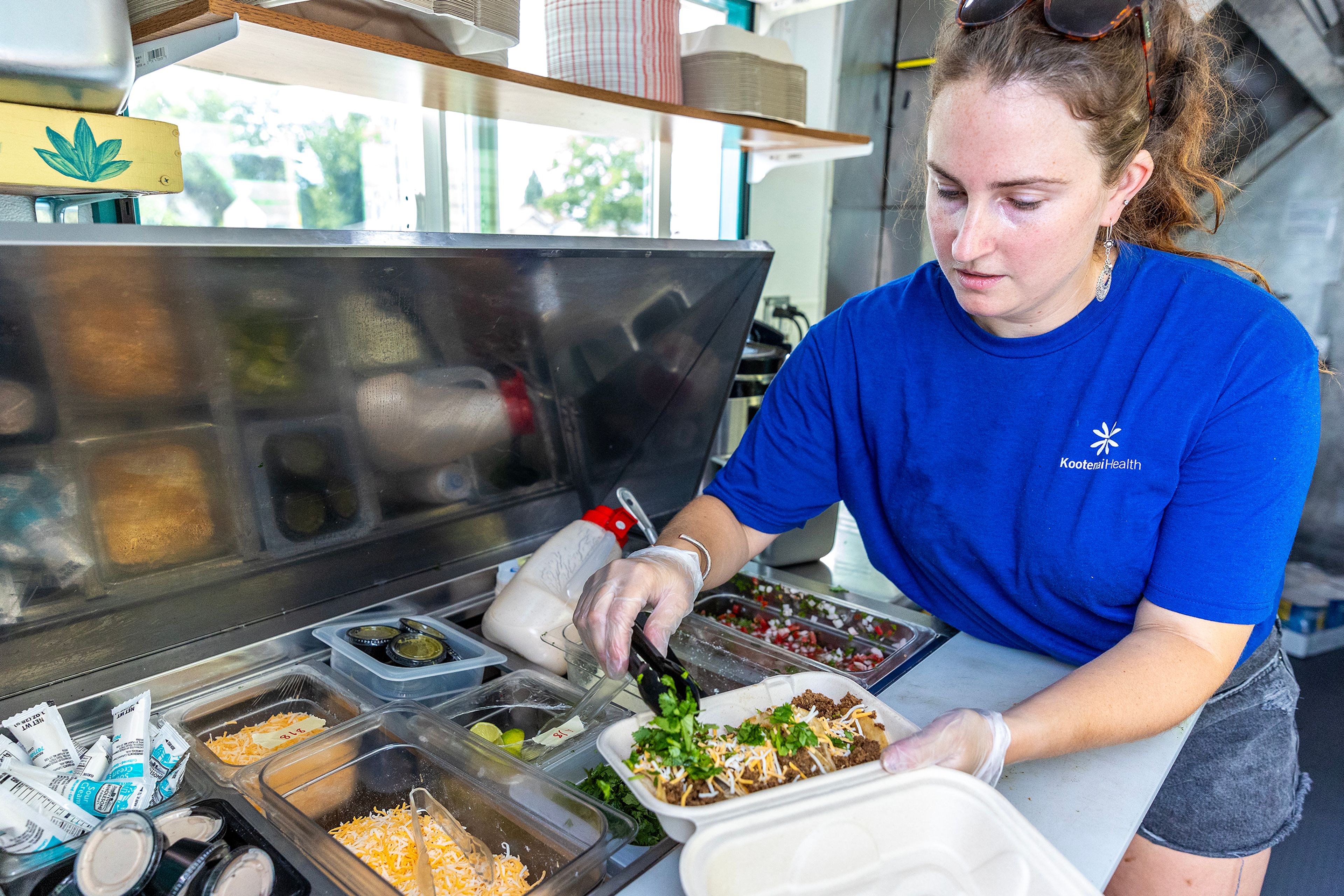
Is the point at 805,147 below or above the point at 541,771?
above

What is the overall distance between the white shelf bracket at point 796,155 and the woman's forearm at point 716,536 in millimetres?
1126

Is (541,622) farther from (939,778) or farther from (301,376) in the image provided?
(939,778)

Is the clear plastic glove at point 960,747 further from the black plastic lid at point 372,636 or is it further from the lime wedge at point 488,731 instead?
the black plastic lid at point 372,636

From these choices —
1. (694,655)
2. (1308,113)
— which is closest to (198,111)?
(694,655)

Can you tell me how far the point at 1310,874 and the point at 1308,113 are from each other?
110 inches

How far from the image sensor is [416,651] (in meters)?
1.55

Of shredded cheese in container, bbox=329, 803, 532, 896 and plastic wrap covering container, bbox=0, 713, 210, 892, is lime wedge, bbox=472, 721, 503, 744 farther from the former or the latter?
plastic wrap covering container, bbox=0, 713, 210, 892

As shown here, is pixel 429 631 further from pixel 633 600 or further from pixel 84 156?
pixel 84 156

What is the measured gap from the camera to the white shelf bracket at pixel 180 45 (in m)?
1.06

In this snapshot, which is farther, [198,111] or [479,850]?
[198,111]

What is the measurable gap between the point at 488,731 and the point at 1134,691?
985 millimetres

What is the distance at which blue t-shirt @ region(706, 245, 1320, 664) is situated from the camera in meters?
1.21

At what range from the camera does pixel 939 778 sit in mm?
1009

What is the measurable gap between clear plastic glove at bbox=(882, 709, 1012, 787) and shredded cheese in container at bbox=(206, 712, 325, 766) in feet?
2.87
